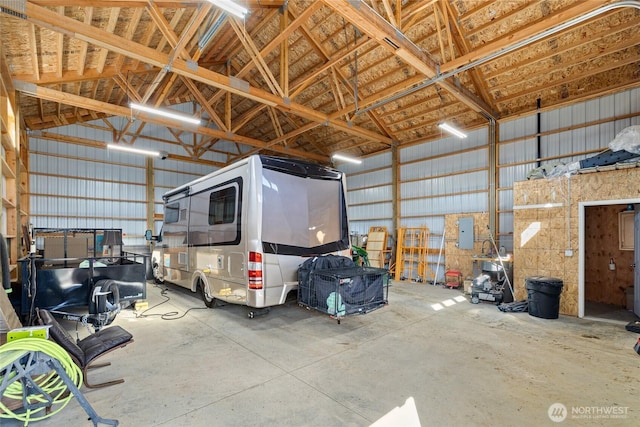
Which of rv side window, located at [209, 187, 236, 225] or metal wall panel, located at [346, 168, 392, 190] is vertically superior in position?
metal wall panel, located at [346, 168, 392, 190]

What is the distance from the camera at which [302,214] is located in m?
Answer: 4.60

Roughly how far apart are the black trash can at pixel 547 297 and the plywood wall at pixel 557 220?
532 millimetres

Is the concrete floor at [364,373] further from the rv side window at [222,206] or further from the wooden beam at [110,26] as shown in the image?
the wooden beam at [110,26]

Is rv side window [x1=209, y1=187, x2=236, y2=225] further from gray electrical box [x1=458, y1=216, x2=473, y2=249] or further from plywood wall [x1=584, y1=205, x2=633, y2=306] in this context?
plywood wall [x1=584, y1=205, x2=633, y2=306]

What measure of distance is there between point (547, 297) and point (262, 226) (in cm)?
514

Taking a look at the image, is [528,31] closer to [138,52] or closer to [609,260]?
[609,260]

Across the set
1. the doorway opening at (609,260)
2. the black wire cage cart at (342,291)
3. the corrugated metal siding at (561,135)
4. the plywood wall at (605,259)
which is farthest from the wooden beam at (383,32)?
the plywood wall at (605,259)

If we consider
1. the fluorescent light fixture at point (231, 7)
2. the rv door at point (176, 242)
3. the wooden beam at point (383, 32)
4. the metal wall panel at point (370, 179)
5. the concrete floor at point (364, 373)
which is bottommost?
the concrete floor at point (364, 373)

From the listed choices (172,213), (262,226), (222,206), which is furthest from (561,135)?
(172,213)

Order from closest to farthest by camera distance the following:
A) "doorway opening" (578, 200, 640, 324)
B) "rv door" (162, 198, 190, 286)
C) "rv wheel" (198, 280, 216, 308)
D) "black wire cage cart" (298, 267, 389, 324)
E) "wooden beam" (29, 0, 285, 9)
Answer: "black wire cage cart" (298, 267, 389, 324) < "wooden beam" (29, 0, 285, 9) < "rv wheel" (198, 280, 216, 308) < "doorway opening" (578, 200, 640, 324) < "rv door" (162, 198, 190, 286)

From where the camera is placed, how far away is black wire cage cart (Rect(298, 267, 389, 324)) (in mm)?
3760

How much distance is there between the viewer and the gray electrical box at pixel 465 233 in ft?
28.7

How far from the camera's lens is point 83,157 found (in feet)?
37.7

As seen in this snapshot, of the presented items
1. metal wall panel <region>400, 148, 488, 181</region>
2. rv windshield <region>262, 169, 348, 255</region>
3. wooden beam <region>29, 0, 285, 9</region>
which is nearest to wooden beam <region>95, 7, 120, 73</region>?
wooden beam <region>29, 0, 285, 9</region>
